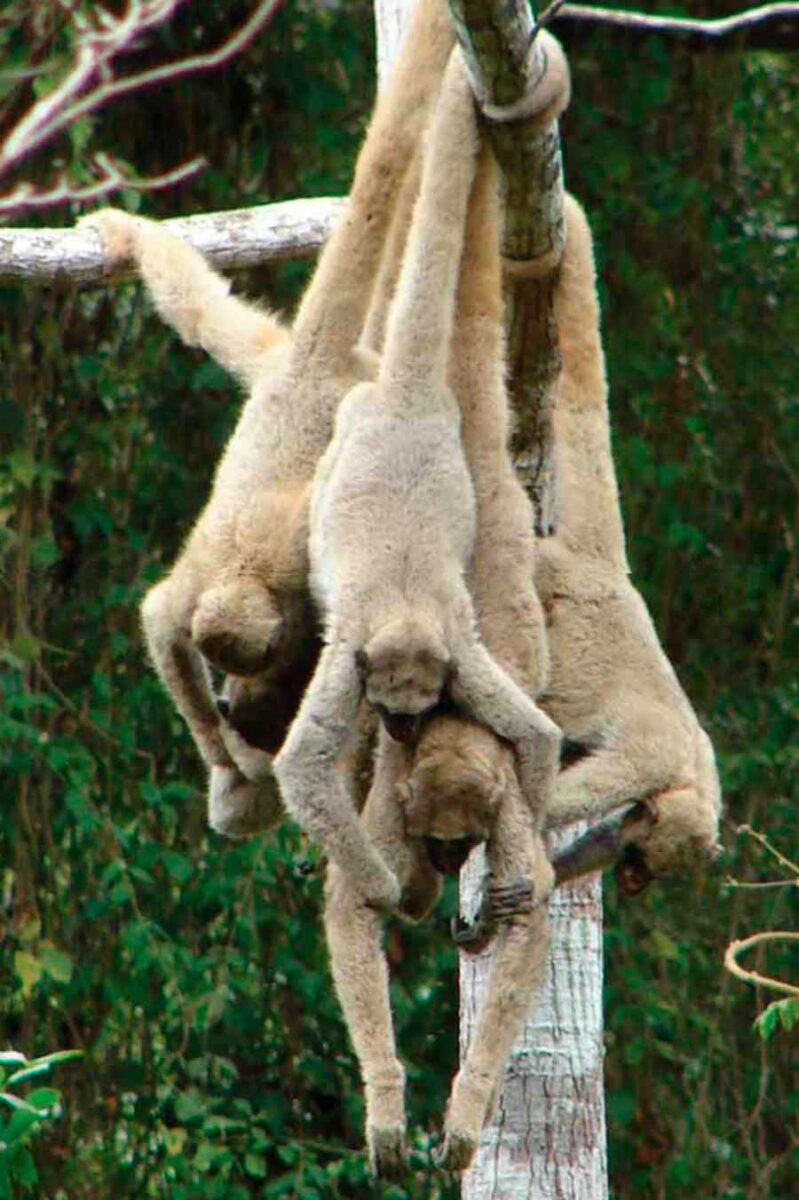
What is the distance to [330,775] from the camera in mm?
4191

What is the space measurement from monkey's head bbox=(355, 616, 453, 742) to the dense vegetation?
4.67m

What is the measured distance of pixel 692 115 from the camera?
10.4 m

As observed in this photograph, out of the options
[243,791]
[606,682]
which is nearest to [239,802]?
[243,791]

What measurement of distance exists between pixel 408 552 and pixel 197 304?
164 cm

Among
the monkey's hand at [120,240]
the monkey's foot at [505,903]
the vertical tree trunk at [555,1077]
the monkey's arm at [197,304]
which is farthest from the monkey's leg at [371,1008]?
the monkey's hand at [120,240]

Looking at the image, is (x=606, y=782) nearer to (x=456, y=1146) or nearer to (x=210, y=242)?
(x=456, y=1146)

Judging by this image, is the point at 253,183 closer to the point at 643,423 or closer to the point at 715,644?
the point at 643,423

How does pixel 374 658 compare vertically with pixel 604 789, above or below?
above

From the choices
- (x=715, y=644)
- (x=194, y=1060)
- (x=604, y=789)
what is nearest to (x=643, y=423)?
(x=715, y=644)

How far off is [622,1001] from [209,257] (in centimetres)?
437

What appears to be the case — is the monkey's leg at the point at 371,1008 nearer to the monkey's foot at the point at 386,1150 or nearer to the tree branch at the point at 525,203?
the monkey's foot at the point at 386,1150

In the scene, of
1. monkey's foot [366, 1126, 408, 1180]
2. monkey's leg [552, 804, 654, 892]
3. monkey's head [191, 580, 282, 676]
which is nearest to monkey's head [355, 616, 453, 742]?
monkey's head [191, 580, 282, 676]

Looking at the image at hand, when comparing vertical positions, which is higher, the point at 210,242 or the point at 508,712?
the point at 210,242

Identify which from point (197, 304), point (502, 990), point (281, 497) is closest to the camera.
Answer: point (502, 990)
